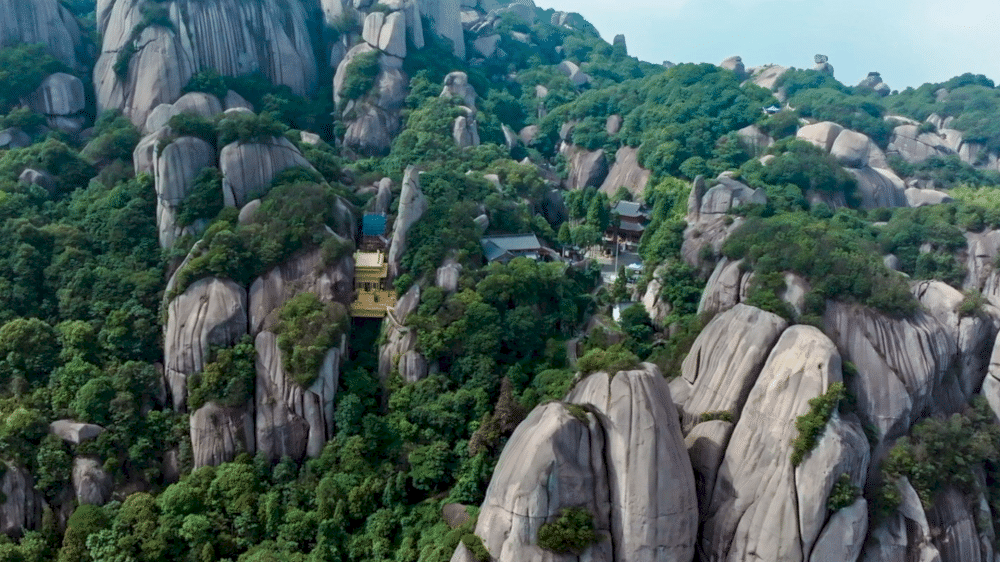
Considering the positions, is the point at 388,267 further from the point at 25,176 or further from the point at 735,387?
the point at 25,176

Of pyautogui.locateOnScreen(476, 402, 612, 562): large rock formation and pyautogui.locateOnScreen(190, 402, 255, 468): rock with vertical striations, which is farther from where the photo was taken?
pyautogui.locateOnScreen(190, 402, 255, 468): rock with vertical striations

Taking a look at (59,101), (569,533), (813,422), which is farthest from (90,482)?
(59,101)

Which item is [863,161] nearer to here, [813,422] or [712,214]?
[712,214]

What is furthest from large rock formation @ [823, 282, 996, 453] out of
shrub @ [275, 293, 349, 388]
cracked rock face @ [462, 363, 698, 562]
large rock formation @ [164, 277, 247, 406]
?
large rock formation @ [164, 277, 247, 406]

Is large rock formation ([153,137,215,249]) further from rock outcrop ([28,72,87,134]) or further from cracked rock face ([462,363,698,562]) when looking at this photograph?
cracked rock face ([462,363,698,562])

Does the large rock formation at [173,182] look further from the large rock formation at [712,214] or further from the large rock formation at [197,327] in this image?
the large rock formation at [712,214]

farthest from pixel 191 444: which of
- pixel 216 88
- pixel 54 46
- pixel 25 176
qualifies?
pixel 54 46
